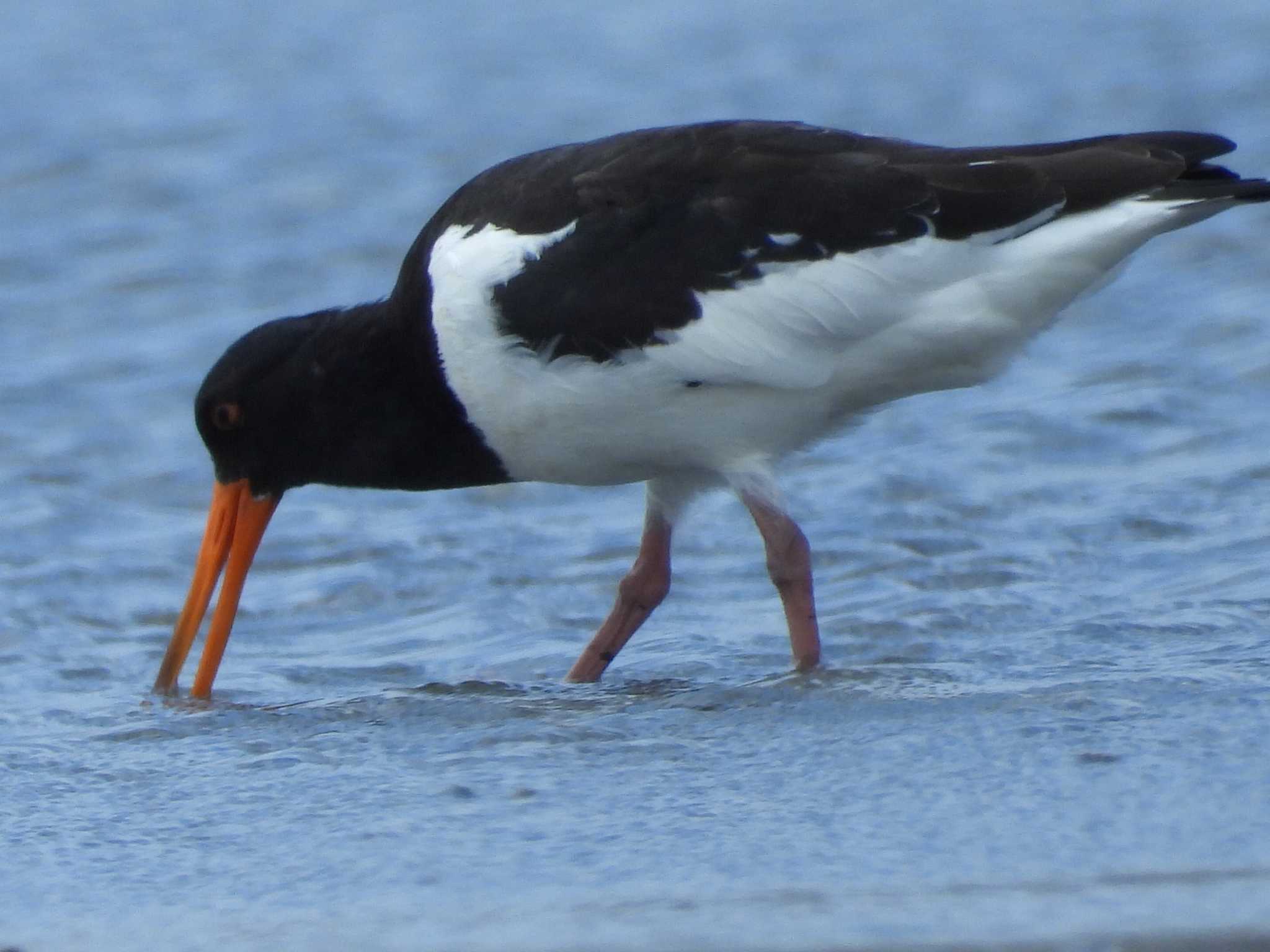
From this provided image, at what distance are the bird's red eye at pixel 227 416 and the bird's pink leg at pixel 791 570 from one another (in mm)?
1310

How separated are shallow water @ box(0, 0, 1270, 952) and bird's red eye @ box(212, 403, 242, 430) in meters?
0.68

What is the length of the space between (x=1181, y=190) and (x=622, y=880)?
2.46 metres

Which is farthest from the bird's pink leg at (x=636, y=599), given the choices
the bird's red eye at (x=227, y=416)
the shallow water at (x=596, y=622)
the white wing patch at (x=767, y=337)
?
the bird's red eye at (x=227, y=416)

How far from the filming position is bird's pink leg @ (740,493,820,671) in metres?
5.13

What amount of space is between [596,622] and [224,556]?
1076 millimetres

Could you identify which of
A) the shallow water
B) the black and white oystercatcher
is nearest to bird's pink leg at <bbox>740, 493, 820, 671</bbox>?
the black and white oystercatcher

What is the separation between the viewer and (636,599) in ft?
17.8

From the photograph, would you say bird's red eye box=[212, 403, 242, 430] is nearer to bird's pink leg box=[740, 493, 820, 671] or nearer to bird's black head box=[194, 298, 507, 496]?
bird's black head box=[194, 298, 507, 496]

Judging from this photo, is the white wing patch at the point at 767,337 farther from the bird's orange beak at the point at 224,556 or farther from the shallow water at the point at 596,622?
the bird's orange beak at the point at 224,556

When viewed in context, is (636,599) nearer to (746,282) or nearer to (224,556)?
(746,282)

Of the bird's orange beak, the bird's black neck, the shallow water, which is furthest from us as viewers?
the bird's orange beak

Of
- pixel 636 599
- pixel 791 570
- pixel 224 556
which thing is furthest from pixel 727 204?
pixel 224 556

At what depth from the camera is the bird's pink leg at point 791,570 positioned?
513cm

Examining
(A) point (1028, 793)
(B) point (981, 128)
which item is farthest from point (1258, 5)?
(A) point (1028, 793)
